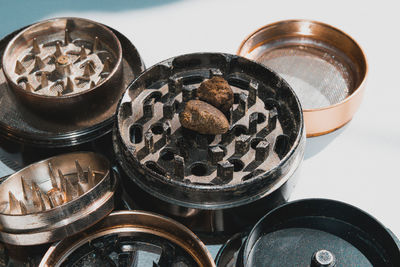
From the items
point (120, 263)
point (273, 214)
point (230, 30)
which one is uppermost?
point (230, 30)

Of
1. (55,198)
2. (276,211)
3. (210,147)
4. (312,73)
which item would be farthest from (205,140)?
(312,73)

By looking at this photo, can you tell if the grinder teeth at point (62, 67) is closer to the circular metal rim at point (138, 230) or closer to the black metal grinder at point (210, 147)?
the black metal grinder at point (210, 147)

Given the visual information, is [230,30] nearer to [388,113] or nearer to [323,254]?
[388,113]

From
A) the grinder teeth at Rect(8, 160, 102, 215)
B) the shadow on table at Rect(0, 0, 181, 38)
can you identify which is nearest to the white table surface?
the shadow on table at Rect(0, 0, 181, 38)

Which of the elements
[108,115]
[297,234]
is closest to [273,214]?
[297,234]

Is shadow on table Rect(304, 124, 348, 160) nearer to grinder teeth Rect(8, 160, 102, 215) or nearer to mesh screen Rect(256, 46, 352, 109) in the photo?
mesh screen Rect(256, 46, 352, 109)

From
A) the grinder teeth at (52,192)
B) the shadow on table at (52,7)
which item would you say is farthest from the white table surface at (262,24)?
the grinder teeth at (52,192)

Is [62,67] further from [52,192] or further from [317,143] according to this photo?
[317,143]
